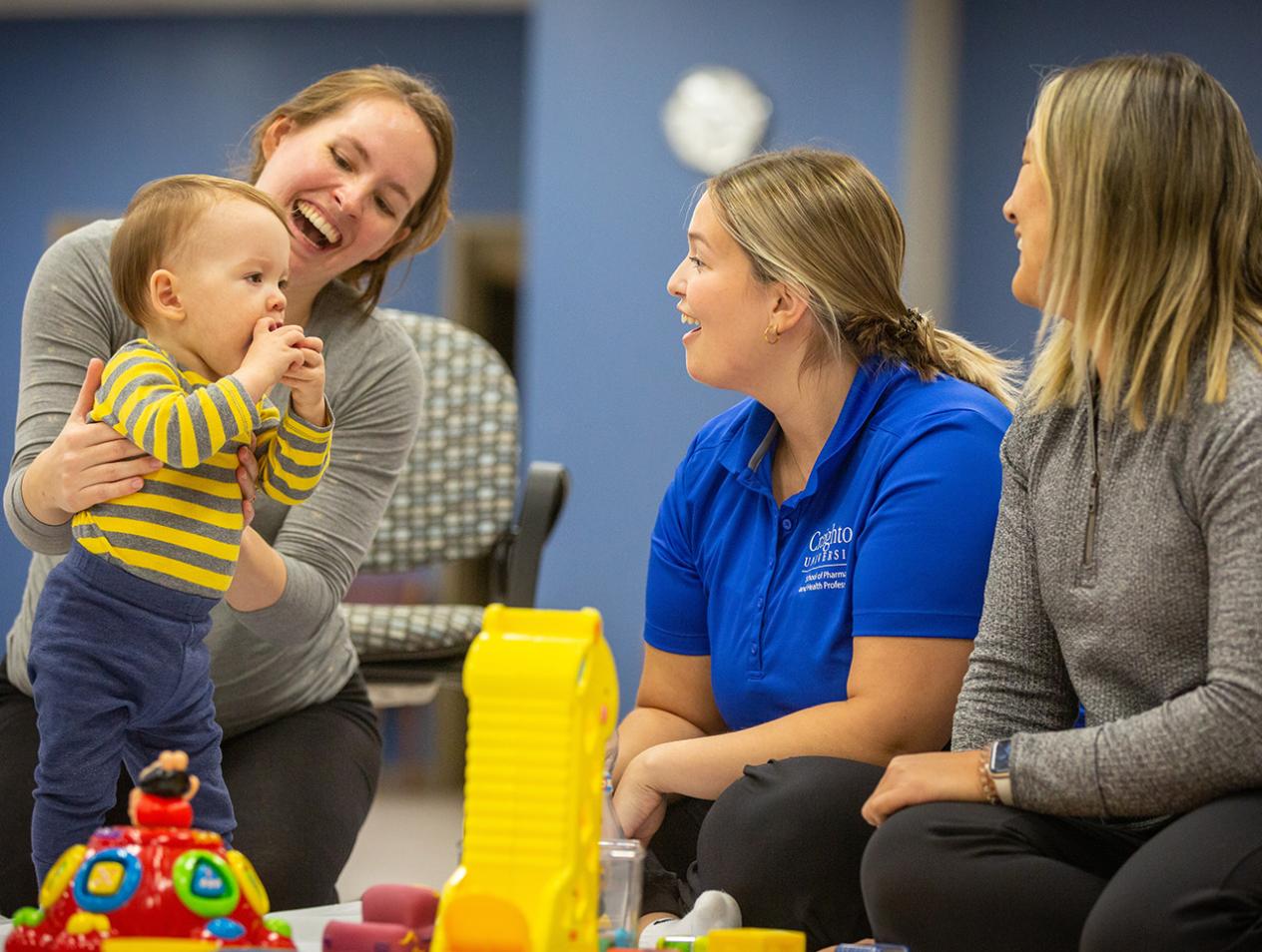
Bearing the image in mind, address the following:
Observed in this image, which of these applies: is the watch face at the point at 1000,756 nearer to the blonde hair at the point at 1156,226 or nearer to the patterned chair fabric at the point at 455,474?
the blonde hair at the point at 1156,226

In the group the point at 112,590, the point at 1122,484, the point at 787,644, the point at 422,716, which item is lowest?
the point at 422,716

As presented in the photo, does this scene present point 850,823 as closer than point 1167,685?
No

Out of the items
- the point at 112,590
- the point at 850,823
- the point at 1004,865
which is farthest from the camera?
the point at 850,823

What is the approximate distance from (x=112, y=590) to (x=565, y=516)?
3195 mm

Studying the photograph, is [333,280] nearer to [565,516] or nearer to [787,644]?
[787,644]

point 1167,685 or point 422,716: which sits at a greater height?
point 1167,685

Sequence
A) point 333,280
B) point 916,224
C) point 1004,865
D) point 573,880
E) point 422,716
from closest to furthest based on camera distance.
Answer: point 573,880 → point 1004,865 → point 333,280 → point 916,224 → point 422,716

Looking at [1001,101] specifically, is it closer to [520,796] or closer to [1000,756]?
[1000,756]

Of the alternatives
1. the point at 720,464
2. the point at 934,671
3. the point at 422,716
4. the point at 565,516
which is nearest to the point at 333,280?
the point at 720,464

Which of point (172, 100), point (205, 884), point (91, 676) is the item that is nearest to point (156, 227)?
point (91, 676)

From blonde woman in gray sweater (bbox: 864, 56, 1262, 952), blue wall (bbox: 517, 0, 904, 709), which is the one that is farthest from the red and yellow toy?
blue wall (bbox: 517, 0, 904, 709)

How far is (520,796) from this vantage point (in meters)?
1.02

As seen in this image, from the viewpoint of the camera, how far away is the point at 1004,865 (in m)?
1.34

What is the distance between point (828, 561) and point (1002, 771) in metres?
0.45
